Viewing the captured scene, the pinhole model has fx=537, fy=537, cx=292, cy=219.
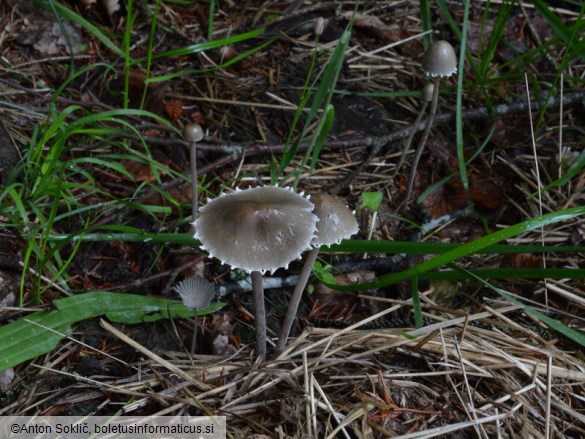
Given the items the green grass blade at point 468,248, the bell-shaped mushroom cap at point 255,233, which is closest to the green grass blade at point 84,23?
the bell-shaped mushroom cap at point 255,233

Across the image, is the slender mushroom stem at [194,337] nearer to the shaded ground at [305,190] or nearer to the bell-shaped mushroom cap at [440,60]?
the shaded ground at [305,190]

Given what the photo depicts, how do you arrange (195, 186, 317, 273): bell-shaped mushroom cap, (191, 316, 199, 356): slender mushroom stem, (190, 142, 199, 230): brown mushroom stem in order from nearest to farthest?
(195, 186, 317, 273): bell-shaped mushroom cap < (191, 316, 199, 356): slender mushroom stem < (190, 142, 199, 230): brown mushroom stem

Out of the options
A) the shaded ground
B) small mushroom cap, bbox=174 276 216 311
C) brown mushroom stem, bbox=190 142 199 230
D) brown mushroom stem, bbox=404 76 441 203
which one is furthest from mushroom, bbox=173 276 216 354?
brown mushroom stem, bbox=404 76 441 203

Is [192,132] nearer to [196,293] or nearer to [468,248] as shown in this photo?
[196,293]

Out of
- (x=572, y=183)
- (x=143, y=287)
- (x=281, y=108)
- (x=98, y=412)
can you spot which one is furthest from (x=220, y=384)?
(x=572, y=183)

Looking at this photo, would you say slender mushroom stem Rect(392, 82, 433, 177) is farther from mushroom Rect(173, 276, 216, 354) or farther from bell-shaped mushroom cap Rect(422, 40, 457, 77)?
mushroom Rect(173, 276, 216, 354)

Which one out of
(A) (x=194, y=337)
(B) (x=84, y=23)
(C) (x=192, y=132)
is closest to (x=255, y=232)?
(A) (x=194, y=337)

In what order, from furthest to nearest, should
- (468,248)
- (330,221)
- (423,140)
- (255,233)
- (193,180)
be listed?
(423,140) < (193,180) < (468,248) < (330,221) < (255,233)
